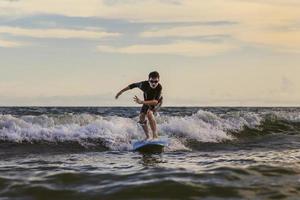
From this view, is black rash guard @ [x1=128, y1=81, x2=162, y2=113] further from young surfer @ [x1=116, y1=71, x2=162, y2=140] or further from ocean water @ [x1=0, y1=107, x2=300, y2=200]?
ocean water @ [x1=0, y1=107, x2=300, y2=200]

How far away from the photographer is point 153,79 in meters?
14.6

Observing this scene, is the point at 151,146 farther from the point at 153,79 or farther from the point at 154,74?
the point at 154,74

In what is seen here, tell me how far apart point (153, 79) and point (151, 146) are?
5.99 ft

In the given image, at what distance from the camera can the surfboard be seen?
14.4 metres

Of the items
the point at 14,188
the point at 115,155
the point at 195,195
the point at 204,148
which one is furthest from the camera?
the point at 204,148

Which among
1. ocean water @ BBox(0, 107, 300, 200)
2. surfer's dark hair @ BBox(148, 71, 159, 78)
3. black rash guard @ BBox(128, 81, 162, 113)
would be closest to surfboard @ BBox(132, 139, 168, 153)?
ocean water @ BBox(0, 107, 300, 200)

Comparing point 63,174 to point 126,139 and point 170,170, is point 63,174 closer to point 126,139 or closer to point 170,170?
point 170,170

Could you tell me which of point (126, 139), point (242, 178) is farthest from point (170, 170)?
point (126, 139)

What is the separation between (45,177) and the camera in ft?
29.9

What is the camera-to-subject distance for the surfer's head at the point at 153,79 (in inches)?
571

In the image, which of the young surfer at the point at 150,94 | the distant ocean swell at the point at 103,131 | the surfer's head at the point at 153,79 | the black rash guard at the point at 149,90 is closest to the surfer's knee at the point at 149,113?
the young surfer at the point at 150,94

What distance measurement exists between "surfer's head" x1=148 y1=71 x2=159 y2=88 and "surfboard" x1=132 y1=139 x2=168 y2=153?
1534 millimetres

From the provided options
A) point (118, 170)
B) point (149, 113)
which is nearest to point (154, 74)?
point (149, 113)

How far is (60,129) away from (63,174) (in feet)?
29.8
